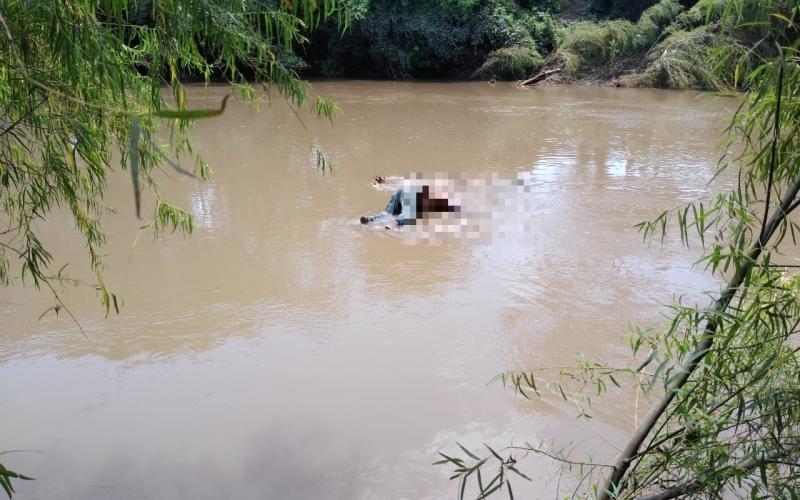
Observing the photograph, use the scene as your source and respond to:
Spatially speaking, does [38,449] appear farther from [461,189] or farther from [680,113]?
[680,113]

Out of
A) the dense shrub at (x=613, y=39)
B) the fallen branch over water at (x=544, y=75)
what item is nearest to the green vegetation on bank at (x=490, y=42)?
the dense shrub at (x=613, y=39)

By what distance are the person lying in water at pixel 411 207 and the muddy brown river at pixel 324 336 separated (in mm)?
206

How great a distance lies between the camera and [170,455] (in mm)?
3035

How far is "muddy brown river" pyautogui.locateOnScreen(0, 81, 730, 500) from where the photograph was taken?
3.00 m

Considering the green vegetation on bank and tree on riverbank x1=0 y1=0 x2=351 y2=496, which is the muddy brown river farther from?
the green vegetation on bank

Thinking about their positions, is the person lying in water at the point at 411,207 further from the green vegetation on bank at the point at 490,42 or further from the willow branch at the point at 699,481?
the green vegetation on bank at the point at 490,42

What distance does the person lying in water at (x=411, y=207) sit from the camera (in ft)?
20.1

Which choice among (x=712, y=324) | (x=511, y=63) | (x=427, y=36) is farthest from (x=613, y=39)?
(x=712, y=324)

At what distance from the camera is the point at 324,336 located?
13.6ft

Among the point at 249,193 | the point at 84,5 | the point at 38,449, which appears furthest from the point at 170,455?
the point at 249,193

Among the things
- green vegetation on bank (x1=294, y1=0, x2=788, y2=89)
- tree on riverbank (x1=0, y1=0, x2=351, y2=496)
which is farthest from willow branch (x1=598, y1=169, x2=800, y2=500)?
green vegetation on bank (x1=294, y1=0, x2=788, y2=89)

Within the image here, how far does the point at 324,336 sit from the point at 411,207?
2300mm

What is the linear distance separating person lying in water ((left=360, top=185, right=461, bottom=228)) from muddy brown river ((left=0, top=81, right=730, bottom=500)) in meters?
0.21

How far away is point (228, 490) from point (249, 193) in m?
4.64
